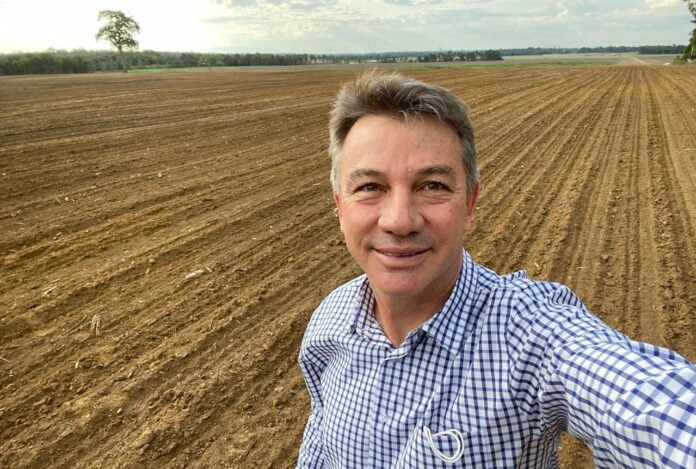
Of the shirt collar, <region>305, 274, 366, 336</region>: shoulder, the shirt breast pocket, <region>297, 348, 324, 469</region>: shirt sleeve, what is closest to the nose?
the shirt collar

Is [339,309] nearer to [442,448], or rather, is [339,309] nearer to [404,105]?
[442,448]

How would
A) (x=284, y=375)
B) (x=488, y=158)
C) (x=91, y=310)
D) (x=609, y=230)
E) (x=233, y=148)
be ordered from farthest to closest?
(x=233, y=148) → (x=488, y=158) → (x=609, y=230) → (x=91, y=310) → (x=284, y=375)

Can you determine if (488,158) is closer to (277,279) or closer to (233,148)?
(233,148)

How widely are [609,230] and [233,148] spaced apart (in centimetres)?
879

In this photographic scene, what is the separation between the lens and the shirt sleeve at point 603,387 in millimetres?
984

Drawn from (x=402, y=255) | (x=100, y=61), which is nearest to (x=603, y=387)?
(x=402, y=255)

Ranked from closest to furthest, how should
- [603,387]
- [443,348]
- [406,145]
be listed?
[603,387] < [443,348] < [406,145]

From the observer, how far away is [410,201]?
1.53 metres

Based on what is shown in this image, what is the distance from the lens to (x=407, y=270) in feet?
5.10

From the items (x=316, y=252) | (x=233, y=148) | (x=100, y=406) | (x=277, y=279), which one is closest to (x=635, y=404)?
(x=100, y=406)

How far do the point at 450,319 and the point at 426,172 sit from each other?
1.49 feet

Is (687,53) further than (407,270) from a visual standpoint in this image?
Yes

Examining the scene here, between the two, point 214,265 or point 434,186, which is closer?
point 434,186

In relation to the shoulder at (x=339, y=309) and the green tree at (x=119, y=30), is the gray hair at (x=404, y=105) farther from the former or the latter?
the green tree at (x=119, y=30)
